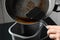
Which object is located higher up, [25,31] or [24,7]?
[24,7]

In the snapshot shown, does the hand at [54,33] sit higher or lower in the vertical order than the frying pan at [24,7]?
lower

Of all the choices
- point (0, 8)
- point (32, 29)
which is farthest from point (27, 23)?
A: point (0, 8)

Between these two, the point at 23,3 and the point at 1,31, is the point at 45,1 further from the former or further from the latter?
the point at 1,31

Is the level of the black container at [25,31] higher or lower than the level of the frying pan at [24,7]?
lower

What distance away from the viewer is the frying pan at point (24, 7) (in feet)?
2.35

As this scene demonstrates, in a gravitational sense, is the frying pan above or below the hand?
above

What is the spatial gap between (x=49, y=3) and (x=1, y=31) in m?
0.39

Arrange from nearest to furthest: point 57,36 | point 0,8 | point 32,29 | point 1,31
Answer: point 57,36, point 32,29, point 1,31, point 0,8

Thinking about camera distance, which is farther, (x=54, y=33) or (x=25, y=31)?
(x=25, y=31)

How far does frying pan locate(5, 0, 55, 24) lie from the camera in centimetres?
72

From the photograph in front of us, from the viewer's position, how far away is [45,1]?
73 cm

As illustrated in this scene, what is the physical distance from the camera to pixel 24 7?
0.74 m

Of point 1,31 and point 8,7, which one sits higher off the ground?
point 8,7

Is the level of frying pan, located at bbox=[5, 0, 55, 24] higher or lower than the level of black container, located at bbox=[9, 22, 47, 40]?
higher
